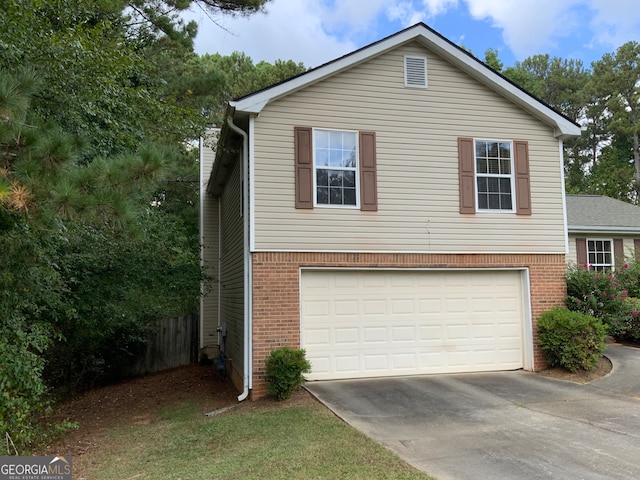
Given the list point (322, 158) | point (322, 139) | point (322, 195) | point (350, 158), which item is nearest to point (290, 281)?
point (322, 195)

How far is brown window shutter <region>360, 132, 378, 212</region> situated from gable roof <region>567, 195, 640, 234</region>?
8307mm

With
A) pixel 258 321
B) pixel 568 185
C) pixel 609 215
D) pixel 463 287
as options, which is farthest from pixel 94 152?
pixel 568 185

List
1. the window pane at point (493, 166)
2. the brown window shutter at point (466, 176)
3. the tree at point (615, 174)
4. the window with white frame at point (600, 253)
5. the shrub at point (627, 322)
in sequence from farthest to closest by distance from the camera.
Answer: the tree at point (615, 174)
the window with white frame at point (600, 253)
the shrub at point (627, 322)
the window pane at point (493, 166)
the brown window shutter at point (466, 176)

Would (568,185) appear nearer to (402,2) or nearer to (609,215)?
(609,215)

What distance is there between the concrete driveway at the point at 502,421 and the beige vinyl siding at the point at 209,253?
6.87 metres

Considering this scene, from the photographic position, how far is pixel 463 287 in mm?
9938

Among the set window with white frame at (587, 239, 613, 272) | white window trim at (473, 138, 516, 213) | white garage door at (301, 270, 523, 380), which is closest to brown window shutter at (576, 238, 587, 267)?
window with white frame at (587, 239, 613, 272)

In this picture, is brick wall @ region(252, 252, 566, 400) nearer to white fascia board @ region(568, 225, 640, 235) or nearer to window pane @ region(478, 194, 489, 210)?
window pane @ region(478, 194, 489, 210)

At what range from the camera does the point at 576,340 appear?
9211 millimetres

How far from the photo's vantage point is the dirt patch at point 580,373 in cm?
902

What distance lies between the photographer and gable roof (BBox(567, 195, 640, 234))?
15203 mm

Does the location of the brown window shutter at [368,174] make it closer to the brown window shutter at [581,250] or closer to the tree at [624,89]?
the brown window shutter at [581,250]

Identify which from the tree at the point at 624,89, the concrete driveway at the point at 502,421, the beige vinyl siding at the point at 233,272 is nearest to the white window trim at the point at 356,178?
the beige vinyl siding at the point at 233,272

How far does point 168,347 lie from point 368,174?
919cm
